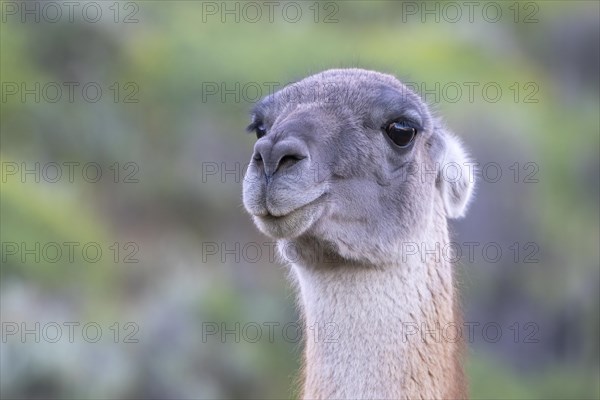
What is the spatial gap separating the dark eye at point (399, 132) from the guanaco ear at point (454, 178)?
15.2 inches

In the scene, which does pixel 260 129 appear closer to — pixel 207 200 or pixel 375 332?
pixel 375 332

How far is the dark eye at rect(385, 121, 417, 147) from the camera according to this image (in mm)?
5520

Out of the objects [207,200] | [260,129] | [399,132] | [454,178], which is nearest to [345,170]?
[399,132]

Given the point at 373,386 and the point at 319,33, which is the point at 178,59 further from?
the point at 373,386

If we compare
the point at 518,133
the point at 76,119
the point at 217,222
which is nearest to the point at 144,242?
the point at 217,222

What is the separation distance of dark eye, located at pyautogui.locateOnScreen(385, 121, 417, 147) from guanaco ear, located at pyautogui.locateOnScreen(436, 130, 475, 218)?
39 cm

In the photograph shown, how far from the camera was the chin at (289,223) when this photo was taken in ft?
16.3

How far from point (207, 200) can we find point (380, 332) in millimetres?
11818

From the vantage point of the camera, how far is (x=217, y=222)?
54.2 feet

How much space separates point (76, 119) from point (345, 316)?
505 inches

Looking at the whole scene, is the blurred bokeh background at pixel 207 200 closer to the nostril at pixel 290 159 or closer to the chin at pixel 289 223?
the chin at pixel 289 223

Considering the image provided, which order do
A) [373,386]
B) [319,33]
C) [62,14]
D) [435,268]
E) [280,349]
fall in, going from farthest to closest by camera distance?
1. [319,33]
2. [62,14]
3. [280,349]
4. [435,268]
5. [373,386]

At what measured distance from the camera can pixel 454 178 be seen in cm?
592

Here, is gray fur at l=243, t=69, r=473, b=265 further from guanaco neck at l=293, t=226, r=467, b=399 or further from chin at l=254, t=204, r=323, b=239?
guanaco neck at l=293, t=226, r=467, b=399
